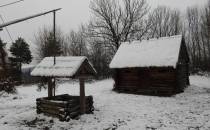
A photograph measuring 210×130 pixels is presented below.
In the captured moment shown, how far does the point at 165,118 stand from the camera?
11891 millimetres

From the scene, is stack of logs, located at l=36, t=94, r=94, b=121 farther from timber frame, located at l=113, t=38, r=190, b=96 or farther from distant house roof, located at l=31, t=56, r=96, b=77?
timber frame, located at l=113, t=38, r=190, b=96

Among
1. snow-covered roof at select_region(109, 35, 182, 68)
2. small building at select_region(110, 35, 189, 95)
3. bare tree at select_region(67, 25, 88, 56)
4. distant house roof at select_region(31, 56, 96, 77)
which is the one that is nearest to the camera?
distant house roof at select_region(31, 56, 96, 77)

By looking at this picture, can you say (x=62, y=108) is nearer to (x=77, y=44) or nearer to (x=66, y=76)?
(x=66, y=76)

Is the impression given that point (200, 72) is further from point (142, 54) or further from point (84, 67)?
point (84, 67)

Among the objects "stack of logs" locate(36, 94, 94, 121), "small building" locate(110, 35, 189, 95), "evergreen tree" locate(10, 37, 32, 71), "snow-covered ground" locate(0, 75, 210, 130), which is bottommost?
"snow-covered ground" locate(0, 75, 210, 130)

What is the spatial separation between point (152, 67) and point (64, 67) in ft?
32.5

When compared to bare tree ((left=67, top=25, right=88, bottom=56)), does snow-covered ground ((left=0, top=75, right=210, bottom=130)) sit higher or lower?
lower

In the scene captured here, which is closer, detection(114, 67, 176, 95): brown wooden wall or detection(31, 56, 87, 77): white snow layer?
detection(31, 56, 87, 77): white snow layer

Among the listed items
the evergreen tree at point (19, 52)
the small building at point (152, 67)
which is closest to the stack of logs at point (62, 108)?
the small building at point (152, 67)

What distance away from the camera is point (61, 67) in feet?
40.8

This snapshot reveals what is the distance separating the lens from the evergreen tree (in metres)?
39.4

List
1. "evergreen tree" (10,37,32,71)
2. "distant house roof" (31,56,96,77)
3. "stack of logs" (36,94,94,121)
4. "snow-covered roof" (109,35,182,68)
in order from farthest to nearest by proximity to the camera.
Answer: "evergreen tree" (10,37,32,71)
"snow-covered roof" (109,35,182,68)
"distant house roof" (31,56,96,77)
"stack of logs" (36,94,94,121)

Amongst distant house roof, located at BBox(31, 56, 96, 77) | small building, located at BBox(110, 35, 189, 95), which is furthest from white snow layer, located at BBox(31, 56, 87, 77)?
small building, located at BBox(110, 35, 189, 95)

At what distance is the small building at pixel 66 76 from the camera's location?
11719 mm
